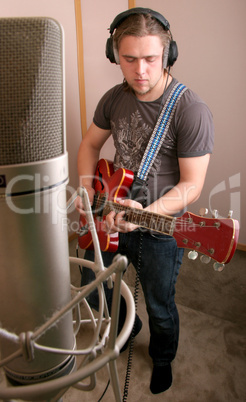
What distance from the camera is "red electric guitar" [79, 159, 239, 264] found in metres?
0.91

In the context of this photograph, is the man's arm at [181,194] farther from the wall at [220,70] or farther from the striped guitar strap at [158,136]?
the wall at [220,70]

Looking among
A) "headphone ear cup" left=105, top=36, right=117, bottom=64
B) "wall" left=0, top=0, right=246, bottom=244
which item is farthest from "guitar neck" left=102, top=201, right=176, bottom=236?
"wall" left=0, top=0, right=246, bottom=244

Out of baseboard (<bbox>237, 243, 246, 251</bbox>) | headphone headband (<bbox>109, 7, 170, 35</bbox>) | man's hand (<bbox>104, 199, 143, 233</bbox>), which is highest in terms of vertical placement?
headphone headband (<bbox>109, 7, 170, 35</bbox>)

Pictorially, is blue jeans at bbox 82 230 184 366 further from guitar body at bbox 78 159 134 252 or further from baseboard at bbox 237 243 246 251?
baseboard at bbox 237 243 246 251

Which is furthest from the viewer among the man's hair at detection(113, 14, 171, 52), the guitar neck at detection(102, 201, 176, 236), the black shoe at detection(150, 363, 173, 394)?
the black shoe at detection(150, 363, 173, 394)

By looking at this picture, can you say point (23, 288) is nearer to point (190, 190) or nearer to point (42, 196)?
point (42, 196)

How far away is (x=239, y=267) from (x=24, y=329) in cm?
217

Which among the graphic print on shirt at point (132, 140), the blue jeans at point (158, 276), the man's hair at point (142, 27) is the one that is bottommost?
the blue jeans at point (158, 276)

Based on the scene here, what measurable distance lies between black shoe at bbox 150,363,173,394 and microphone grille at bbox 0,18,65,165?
1.48m

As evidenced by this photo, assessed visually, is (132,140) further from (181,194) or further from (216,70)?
(216,70)

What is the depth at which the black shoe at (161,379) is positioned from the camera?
152cm

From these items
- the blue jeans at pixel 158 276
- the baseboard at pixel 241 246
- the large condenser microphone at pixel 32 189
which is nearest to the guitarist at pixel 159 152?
the blue jeans at pixel 158 276

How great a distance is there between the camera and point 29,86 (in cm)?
36

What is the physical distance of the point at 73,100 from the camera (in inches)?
90.7
